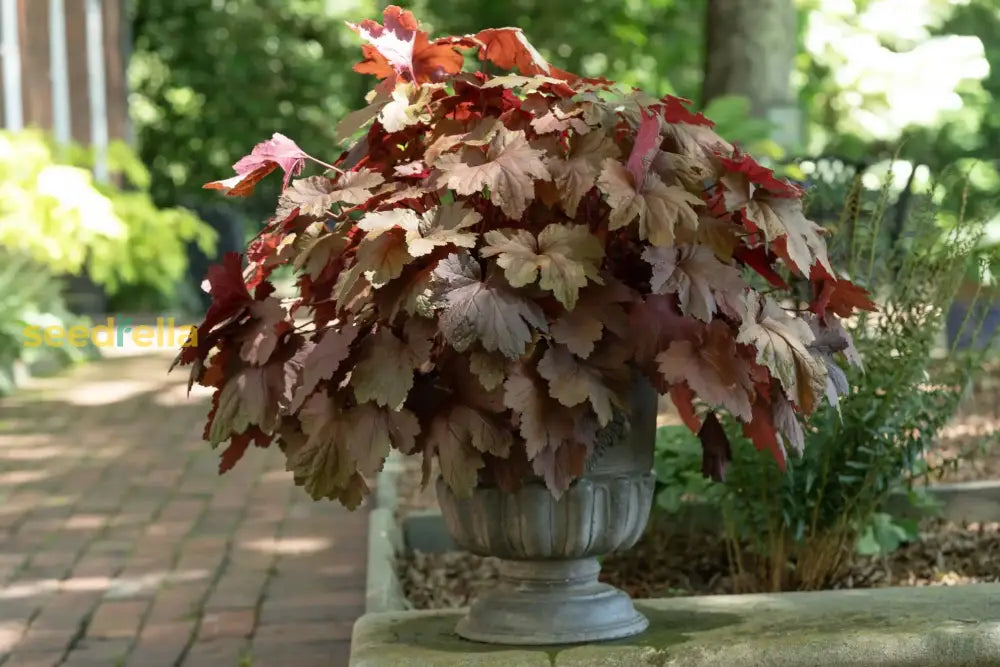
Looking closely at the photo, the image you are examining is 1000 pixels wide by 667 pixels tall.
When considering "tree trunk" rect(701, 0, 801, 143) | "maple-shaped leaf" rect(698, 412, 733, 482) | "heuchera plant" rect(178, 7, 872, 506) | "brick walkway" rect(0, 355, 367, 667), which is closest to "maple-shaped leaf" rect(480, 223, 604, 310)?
"heuchera plant" rect(178, 7, 872, 506)

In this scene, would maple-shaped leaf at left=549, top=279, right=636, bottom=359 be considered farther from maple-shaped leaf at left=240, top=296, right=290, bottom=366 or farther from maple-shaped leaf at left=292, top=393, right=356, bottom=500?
maple-shaped leaf at left=240, top=296, right=290, bottom=366

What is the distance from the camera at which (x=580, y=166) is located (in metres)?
2.77

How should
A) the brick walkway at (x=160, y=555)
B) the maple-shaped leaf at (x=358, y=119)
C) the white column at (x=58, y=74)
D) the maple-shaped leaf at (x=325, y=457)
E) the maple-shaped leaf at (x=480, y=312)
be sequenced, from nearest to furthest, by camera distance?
the maple-shaped leaf at (x=480, y=312) < the maple-shaped leaf at (x=325, y=457) < the maple-shaped leaf at (x=358, y=119) < the brick walkway at (x=160, y=555) < the white column at (x=58, y=74)

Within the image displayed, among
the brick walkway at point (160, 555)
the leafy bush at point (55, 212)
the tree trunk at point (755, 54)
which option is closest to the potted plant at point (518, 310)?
the brick walkway at point (160, 555)

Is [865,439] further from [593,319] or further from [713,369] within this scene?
[593,319]

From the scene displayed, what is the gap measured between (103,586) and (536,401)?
243cm

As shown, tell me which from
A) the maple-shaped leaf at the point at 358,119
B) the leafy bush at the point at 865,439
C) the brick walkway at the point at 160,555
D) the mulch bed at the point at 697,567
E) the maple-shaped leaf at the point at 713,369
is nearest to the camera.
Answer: the maple-shaped leaf at the point at 713,369

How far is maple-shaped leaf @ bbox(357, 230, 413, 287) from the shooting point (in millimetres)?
2684

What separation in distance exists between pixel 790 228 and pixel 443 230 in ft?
2.16

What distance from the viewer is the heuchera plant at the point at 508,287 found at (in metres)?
2.68

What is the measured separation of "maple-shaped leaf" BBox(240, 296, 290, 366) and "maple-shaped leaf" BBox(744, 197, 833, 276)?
97 cm

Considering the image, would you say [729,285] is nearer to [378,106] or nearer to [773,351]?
[773,351]

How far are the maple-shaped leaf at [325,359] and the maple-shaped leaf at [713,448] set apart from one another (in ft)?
2.94

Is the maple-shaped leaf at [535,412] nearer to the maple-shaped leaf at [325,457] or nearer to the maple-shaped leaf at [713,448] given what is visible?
the maple-shaped leaf at [325,457]
